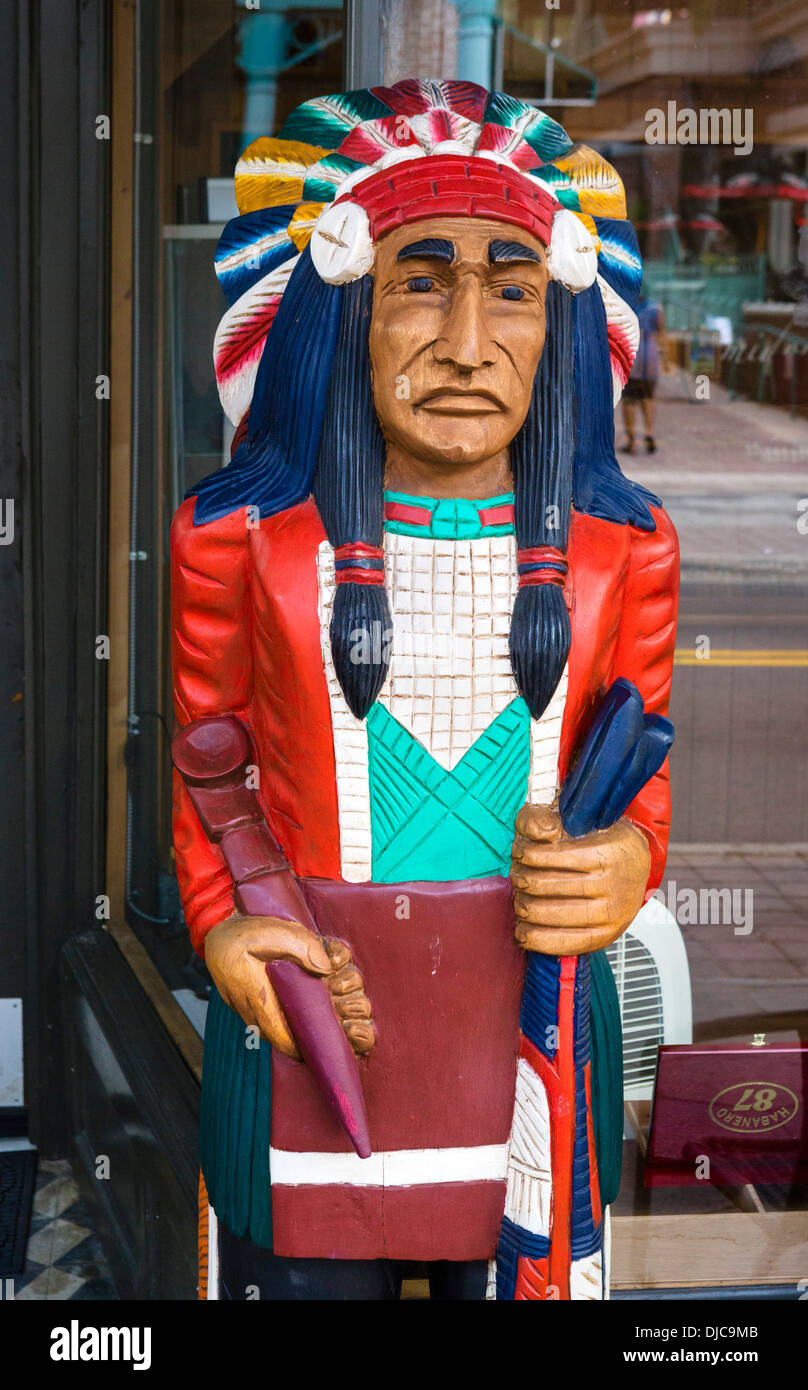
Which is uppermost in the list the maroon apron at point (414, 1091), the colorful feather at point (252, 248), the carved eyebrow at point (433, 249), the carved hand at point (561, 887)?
the colorful feather at point (252, 248)

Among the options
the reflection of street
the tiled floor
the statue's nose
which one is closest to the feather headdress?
the statue's nose

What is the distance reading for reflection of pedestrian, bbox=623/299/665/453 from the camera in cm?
373

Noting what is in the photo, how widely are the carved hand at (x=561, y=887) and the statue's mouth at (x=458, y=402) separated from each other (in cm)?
41

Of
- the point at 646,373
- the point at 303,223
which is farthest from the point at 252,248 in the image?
the point at 646,373

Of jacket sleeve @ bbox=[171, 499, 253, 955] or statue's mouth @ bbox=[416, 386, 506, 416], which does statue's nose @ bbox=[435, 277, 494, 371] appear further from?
jacket sleeve @ bbox=[171, 499, 253, 955]

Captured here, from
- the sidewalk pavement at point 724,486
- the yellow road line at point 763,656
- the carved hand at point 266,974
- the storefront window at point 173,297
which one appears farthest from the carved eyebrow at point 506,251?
the yellow road line at point 763,656

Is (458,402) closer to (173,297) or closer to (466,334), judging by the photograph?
(466,334)

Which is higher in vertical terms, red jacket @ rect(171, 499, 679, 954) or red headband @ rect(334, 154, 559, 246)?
red headband @ rect(334, 154, 559, 246)

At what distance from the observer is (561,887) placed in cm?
157

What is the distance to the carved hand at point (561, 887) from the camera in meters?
1.57

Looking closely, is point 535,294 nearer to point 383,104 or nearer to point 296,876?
point 383,104

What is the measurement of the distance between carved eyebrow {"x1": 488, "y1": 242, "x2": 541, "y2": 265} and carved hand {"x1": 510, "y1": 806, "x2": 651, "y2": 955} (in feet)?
1.85
